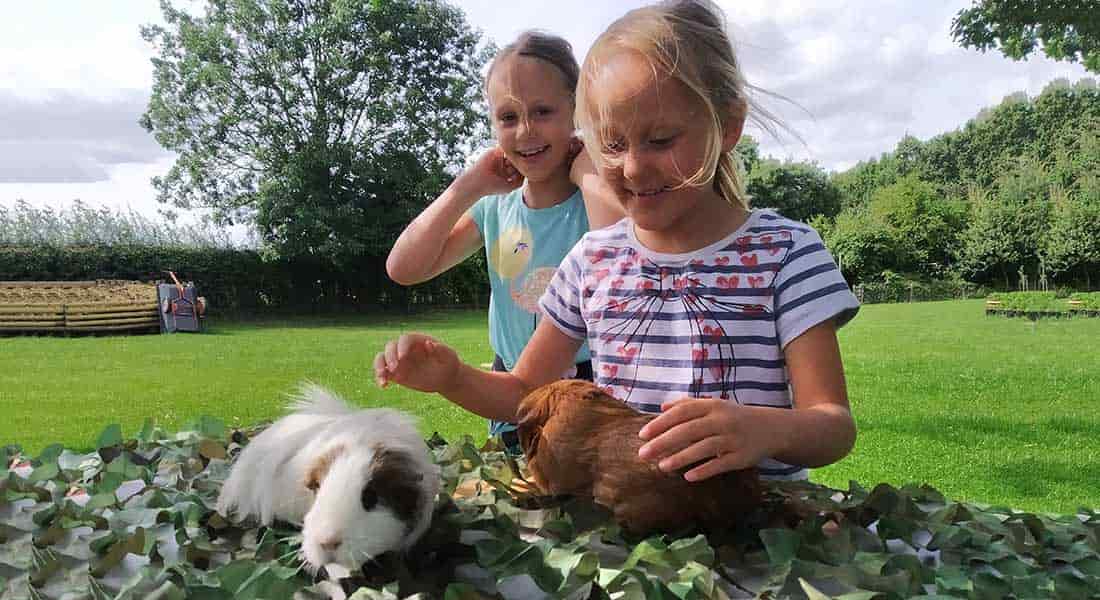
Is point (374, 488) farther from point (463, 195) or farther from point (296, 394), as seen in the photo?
point (463, 195)

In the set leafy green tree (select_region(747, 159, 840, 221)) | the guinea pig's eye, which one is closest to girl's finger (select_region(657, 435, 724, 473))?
the guinea pig's eye

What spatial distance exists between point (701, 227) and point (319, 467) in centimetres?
50

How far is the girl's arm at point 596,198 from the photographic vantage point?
1.17 m

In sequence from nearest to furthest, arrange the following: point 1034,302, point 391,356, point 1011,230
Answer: point 391,356
point 1034,302
point 1011,230

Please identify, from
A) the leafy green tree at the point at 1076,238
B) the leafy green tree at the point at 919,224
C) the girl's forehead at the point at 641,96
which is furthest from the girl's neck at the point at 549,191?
the leafy green tree at the point at 919,224

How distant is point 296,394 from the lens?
1057 millimetres

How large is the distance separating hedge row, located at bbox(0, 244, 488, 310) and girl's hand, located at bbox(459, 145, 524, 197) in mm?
7696

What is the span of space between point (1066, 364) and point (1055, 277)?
8.36 metres

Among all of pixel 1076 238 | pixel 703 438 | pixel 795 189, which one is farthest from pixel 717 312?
pixel 795 189

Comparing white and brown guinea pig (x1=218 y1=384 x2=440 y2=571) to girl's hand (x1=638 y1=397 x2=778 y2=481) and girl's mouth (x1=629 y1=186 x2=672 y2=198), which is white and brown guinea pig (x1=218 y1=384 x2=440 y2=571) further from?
girl's mouth (x1=629 y1=186 x2=672 y2=198)

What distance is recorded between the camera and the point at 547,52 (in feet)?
4.36

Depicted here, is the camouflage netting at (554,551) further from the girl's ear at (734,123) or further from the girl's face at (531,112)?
the girl's face at (531,112)

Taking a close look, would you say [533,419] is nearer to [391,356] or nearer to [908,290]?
[391,356]

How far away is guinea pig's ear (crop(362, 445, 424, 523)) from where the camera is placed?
69cm
